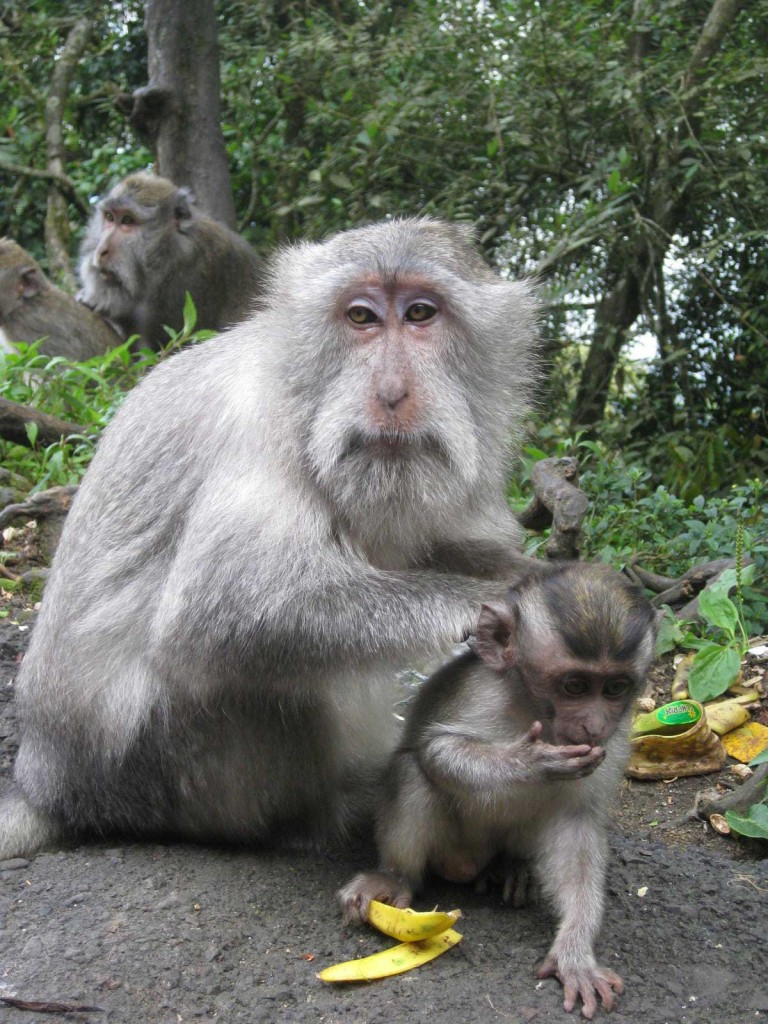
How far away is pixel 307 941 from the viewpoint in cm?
309

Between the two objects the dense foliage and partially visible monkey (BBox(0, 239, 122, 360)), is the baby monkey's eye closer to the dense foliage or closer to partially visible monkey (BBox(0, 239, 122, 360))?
the dense foliage

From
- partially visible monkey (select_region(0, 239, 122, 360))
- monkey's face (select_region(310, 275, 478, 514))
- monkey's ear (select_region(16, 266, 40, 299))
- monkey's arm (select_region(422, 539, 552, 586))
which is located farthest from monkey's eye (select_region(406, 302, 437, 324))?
monkey's ear (select_region(16, 266, 40, 299))

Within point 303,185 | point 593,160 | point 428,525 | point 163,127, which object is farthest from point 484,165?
point 428,525

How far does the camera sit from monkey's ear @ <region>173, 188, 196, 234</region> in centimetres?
999

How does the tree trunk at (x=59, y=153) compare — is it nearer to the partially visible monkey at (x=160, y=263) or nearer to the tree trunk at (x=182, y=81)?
the partially visible monkey at (x=160, y=263)

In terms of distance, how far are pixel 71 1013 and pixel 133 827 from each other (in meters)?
0.98

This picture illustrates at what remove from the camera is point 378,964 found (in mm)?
2941

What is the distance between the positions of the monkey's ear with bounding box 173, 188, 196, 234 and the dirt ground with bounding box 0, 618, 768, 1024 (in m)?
7.40

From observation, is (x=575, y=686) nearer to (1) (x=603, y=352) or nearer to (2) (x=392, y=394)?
(2) (x=392, y=394)

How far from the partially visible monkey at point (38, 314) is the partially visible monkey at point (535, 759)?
7.49 m

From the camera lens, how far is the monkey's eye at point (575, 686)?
299 centimetres

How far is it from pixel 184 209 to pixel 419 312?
733 centimetres

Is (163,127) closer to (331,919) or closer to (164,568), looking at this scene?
(164,568)

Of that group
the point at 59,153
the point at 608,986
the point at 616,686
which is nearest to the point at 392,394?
the point at 616,686
